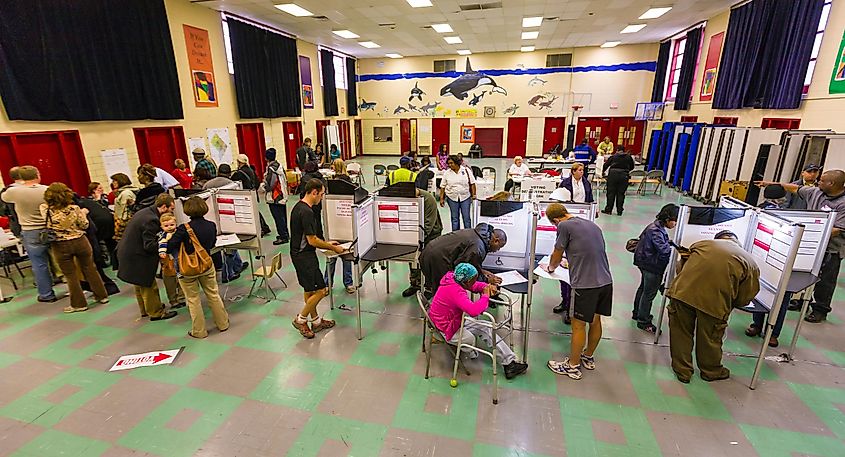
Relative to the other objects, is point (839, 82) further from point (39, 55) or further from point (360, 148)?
point (360, 148)

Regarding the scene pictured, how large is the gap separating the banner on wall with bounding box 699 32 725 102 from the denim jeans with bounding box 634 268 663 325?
400 inches

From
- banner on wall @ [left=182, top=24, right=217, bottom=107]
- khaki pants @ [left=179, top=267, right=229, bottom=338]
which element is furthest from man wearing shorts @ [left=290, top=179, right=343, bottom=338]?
banner on wall @ [left=182, top=24, right=217, bottom=107]

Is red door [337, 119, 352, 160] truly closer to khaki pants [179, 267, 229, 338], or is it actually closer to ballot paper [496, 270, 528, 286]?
khaki pants [179, 267, 229, 338]

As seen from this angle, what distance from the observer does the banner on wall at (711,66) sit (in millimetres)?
10877

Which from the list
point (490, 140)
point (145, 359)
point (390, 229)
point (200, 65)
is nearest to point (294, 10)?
point (200, 65)

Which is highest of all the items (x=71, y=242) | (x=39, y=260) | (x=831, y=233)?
(x=831, y=233)

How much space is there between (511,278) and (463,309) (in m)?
0.72

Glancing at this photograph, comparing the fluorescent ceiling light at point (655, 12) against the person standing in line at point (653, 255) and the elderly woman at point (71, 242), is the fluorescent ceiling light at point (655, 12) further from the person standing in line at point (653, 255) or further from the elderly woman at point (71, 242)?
the elderly woman at point (71, 242)

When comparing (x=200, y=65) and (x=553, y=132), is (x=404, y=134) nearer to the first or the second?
(x=553, y=132)

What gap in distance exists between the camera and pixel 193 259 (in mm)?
3857

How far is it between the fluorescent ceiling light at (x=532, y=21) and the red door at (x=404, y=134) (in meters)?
8.56

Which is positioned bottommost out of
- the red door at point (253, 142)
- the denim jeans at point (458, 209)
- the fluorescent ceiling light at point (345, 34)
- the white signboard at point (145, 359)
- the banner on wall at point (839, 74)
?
the white signboard at point (145, 359)

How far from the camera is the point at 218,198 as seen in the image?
498 cm

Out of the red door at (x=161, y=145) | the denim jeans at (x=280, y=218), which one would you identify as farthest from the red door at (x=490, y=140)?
the denim jeans at (x=280, y=218)
